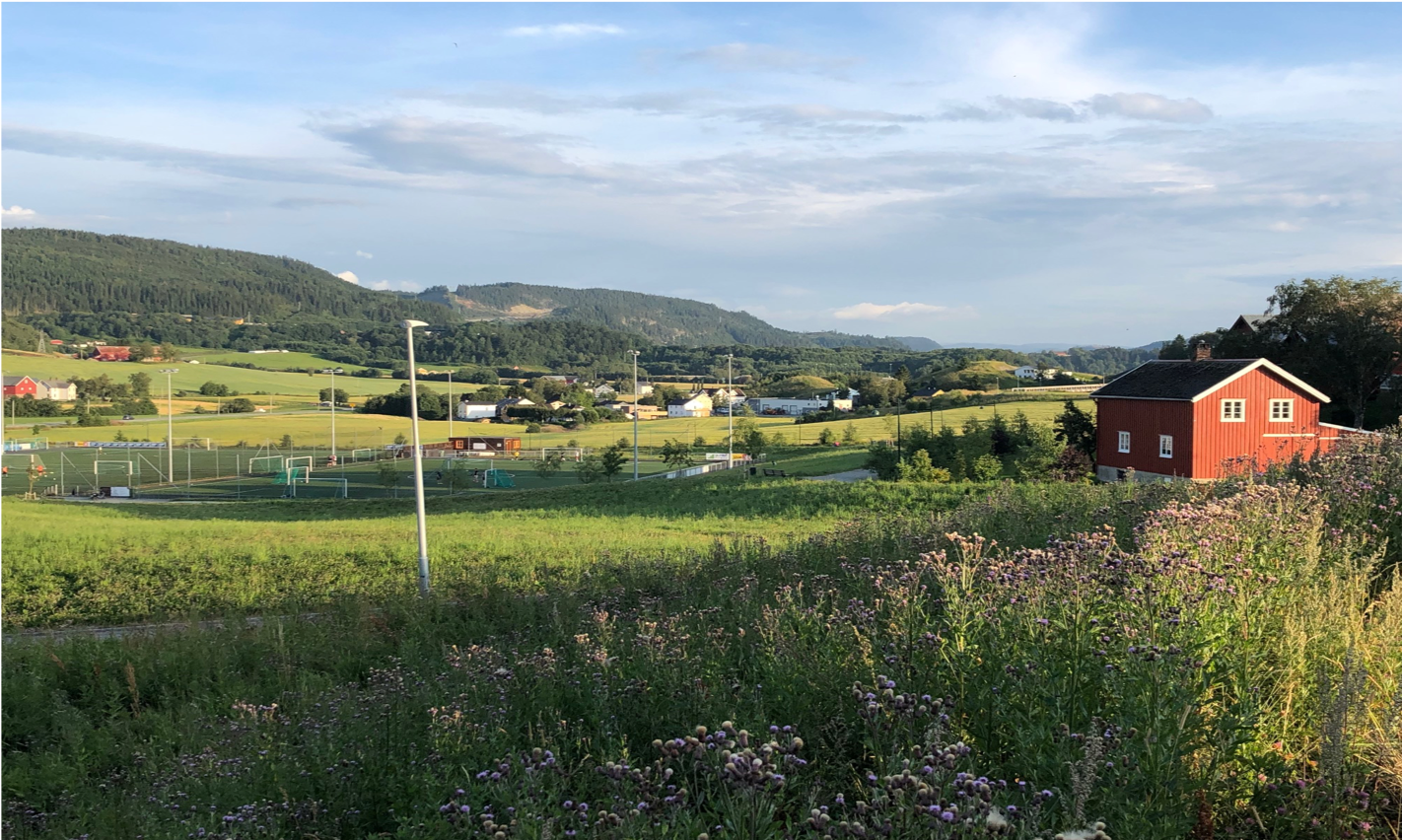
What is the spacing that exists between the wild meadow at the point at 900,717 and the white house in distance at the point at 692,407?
4080 inches

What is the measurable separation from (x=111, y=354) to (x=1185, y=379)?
323 ft

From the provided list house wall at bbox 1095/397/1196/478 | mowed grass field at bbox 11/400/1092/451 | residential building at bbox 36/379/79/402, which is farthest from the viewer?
mowed grass field at bbox 11/400/1092/451

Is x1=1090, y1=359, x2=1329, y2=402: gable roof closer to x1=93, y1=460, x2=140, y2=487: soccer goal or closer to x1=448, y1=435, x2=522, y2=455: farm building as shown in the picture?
x1=448, y1=435, x2=522, y2=455: farm building

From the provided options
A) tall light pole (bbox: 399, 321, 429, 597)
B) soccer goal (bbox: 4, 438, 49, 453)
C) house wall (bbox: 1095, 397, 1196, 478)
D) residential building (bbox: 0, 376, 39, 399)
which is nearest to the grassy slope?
tall light pole (bbox: 399, 321, 429, 597)

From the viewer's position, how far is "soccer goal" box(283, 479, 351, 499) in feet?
141

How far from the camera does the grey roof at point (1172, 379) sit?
2869 cm

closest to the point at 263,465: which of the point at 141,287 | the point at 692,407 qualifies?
the point at 692,407

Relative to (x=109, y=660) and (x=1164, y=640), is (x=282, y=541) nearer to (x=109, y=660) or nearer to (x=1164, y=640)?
(x=109, y=660)

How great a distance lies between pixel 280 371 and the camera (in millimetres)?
102312

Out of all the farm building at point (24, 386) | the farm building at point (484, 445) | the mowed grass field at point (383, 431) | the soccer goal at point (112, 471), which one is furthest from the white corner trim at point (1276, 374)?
the farm building at point (24, 386)

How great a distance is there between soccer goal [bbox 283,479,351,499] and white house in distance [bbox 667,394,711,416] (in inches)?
2462

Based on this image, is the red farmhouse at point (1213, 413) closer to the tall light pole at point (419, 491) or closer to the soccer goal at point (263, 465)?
the tall light pole at point (419, 491)

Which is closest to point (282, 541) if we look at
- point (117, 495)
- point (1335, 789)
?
point (1335, 789)

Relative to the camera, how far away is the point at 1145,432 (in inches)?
1238
